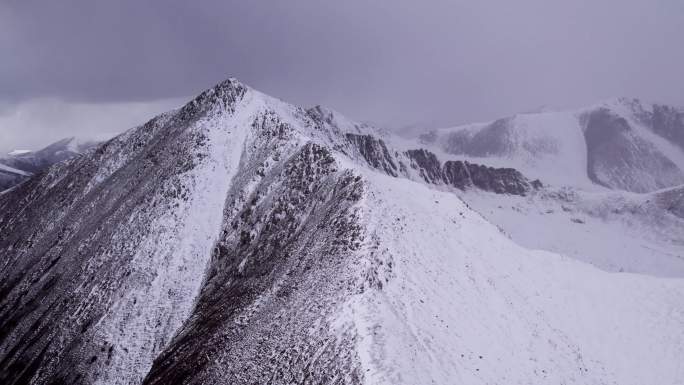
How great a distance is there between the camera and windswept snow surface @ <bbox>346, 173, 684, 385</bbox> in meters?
22.5

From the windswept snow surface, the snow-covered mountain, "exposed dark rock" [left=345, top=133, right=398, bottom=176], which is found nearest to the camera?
the windswept snow surface

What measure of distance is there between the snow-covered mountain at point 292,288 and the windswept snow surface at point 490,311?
0.47 feet

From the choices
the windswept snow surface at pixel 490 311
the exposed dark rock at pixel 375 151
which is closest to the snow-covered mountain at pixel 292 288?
the windswept snow surface at pixel 490 311

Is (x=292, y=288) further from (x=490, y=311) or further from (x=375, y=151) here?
(x=375, y=151)

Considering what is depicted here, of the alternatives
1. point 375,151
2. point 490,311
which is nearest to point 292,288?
point 490,311

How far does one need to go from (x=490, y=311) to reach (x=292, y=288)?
533 inches

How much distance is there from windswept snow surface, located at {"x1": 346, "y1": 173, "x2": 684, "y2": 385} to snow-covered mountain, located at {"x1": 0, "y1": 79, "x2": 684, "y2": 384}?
143 millimetres

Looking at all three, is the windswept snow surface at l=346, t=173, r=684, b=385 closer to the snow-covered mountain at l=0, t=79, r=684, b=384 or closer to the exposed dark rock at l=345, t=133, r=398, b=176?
the snow-covered mountain at l=0, t=79, r=684, b=384

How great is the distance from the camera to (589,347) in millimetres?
30281

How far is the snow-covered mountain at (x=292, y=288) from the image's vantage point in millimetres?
24188

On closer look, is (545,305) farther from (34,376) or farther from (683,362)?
(34,376)

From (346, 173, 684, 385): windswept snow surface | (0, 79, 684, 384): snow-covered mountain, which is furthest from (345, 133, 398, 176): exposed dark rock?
(346, 173, 684, 385): windswept snow surface

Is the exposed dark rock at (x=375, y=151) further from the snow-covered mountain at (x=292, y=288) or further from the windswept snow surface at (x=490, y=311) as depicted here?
the windswept snow surface at (x=490, y=311)

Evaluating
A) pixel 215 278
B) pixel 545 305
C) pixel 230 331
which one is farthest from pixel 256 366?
pixel 545 305
